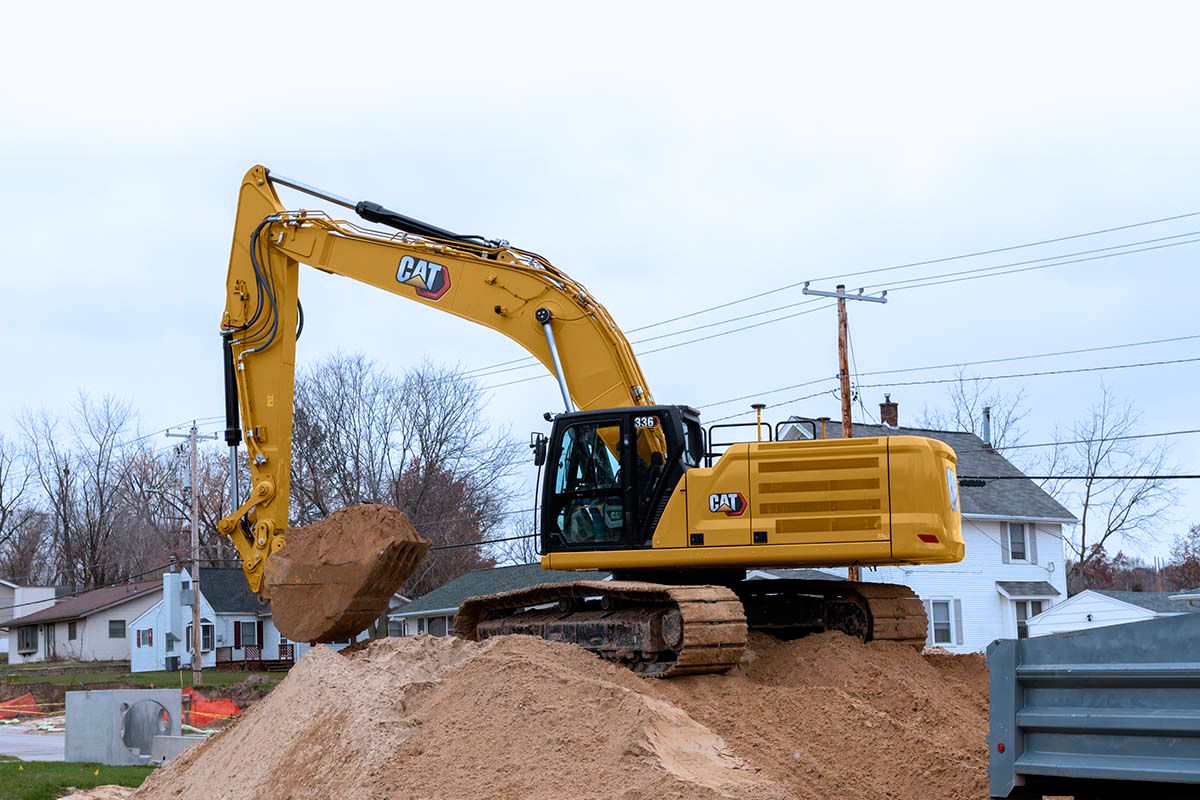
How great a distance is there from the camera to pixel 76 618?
6119 centimetres

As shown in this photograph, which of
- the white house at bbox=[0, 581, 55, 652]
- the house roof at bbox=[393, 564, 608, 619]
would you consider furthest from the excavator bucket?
the white house at bbox=[0, 581, 55, 652]

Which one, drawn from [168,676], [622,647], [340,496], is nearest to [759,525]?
[622,647]

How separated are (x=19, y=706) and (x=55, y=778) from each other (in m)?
22.5

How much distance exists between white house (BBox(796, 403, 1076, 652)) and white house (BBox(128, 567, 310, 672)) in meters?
29.4

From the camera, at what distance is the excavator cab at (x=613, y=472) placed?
11398 mm

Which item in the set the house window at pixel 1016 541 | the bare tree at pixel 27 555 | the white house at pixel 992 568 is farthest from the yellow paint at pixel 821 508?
the bare tree at pixel 27 555

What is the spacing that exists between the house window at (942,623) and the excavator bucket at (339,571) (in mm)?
23256

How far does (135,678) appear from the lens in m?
44.4

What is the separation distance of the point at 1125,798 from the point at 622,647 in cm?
500

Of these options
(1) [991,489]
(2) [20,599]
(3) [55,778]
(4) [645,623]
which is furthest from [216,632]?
(4) [645,623]

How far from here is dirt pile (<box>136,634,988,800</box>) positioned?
8797 millimetres

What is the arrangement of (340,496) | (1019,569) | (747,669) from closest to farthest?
1. (747,669)
2. (1019,569)
3. (340,496)

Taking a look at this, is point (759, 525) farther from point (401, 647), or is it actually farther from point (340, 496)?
point (340, 496)

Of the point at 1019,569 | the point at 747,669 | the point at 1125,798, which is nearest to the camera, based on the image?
the point at 1125,798
